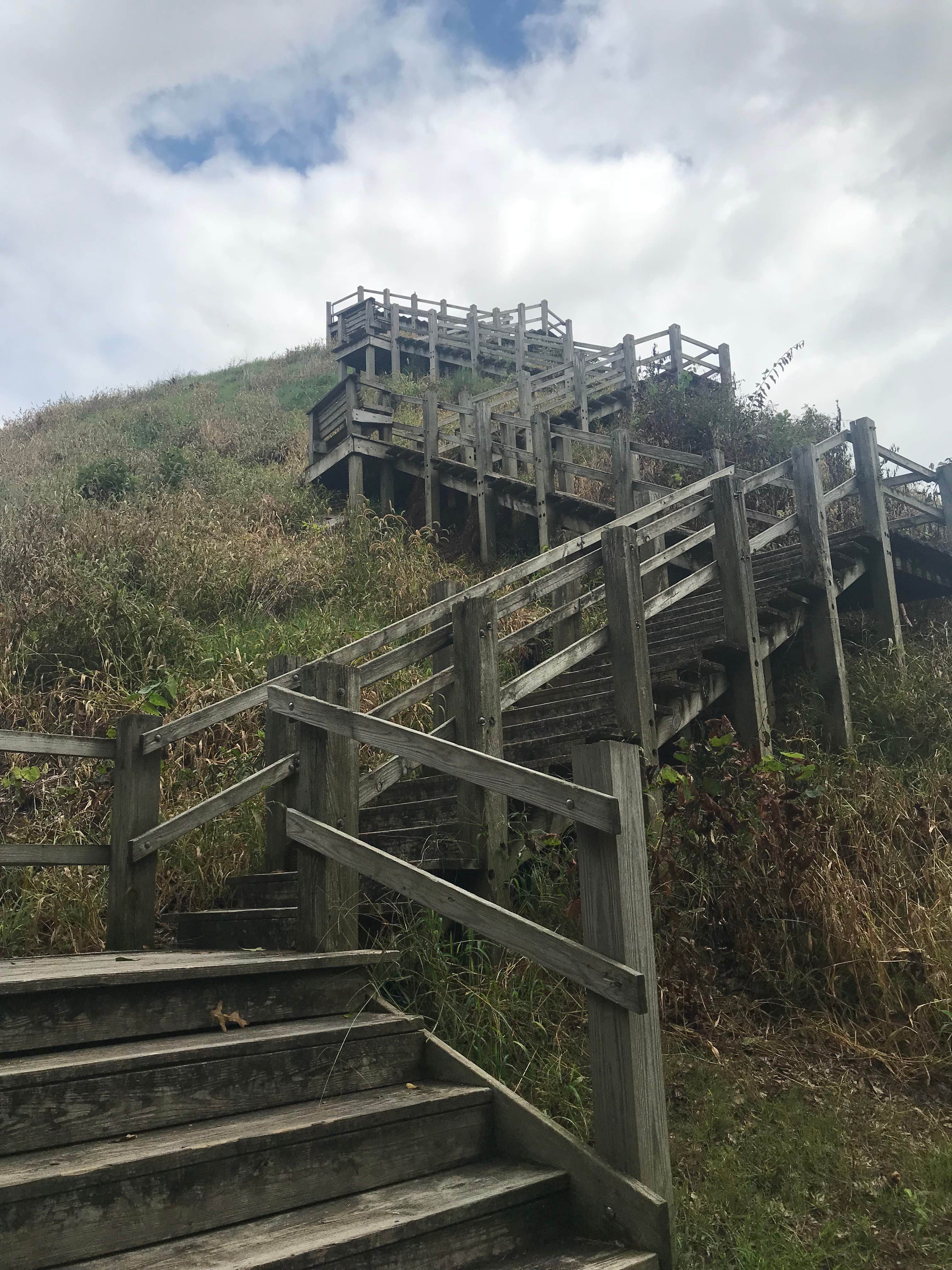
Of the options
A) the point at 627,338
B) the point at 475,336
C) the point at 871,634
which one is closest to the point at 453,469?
the point at 871,634

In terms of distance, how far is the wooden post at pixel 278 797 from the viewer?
486cm

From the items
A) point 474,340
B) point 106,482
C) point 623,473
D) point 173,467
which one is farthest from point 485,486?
point 474,340

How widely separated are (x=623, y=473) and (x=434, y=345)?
660 inches

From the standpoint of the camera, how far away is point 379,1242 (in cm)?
240

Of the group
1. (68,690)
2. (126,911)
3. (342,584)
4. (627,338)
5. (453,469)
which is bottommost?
(126,911)

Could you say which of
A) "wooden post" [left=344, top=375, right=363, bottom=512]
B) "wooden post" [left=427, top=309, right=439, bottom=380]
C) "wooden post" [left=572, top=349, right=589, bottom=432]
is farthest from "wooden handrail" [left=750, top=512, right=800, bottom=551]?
"wooden post" [left=427, top=309, right=439, bottom=380]

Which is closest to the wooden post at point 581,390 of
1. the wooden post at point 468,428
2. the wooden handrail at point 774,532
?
the wooden post at point 468,428

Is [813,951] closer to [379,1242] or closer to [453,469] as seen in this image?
[379,1242]

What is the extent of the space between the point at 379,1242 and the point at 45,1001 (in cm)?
130

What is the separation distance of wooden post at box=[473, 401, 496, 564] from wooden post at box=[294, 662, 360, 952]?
819 centimetres

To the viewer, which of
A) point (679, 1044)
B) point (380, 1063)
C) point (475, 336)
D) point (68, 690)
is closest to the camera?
point (380, 1063)

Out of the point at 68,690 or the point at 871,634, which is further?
the point at 871,634

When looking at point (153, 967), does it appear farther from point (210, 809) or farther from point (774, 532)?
point (774, 532)

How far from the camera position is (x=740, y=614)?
6629 mm
